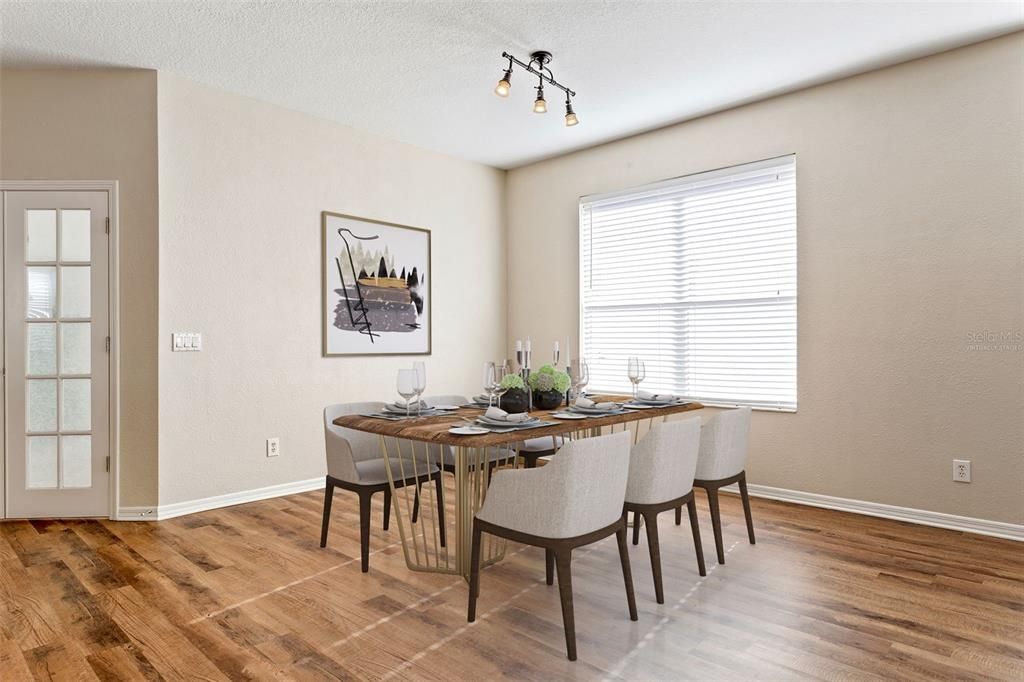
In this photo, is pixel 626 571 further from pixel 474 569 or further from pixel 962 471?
pixel 962 471

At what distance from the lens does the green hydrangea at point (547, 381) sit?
303 centimetres

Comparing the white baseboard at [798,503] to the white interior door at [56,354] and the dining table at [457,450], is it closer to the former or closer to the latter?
the white interior door at [56,354]

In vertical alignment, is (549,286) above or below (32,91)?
below

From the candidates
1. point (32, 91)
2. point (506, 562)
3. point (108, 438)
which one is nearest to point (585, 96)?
point (506, 562)

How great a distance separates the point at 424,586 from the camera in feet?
8.80

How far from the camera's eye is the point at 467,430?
2.35 metres

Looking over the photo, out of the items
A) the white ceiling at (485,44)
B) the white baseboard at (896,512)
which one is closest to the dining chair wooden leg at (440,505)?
the white baseboard at (896,512)

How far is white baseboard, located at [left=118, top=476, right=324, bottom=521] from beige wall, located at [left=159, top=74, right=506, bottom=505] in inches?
1.8

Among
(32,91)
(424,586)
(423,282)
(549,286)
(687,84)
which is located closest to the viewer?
(424,586)

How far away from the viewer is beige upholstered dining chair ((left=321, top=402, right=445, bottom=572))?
2875 millimetres

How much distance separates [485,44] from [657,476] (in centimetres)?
246

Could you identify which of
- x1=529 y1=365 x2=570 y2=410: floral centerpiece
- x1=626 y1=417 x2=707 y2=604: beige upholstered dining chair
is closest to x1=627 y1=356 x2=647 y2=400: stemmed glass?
x1=529 y1=365 x2=570 y2=410: floral centerpiece

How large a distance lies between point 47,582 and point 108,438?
1205mm

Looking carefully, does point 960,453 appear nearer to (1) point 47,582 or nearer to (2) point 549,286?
(2) point 549,286
